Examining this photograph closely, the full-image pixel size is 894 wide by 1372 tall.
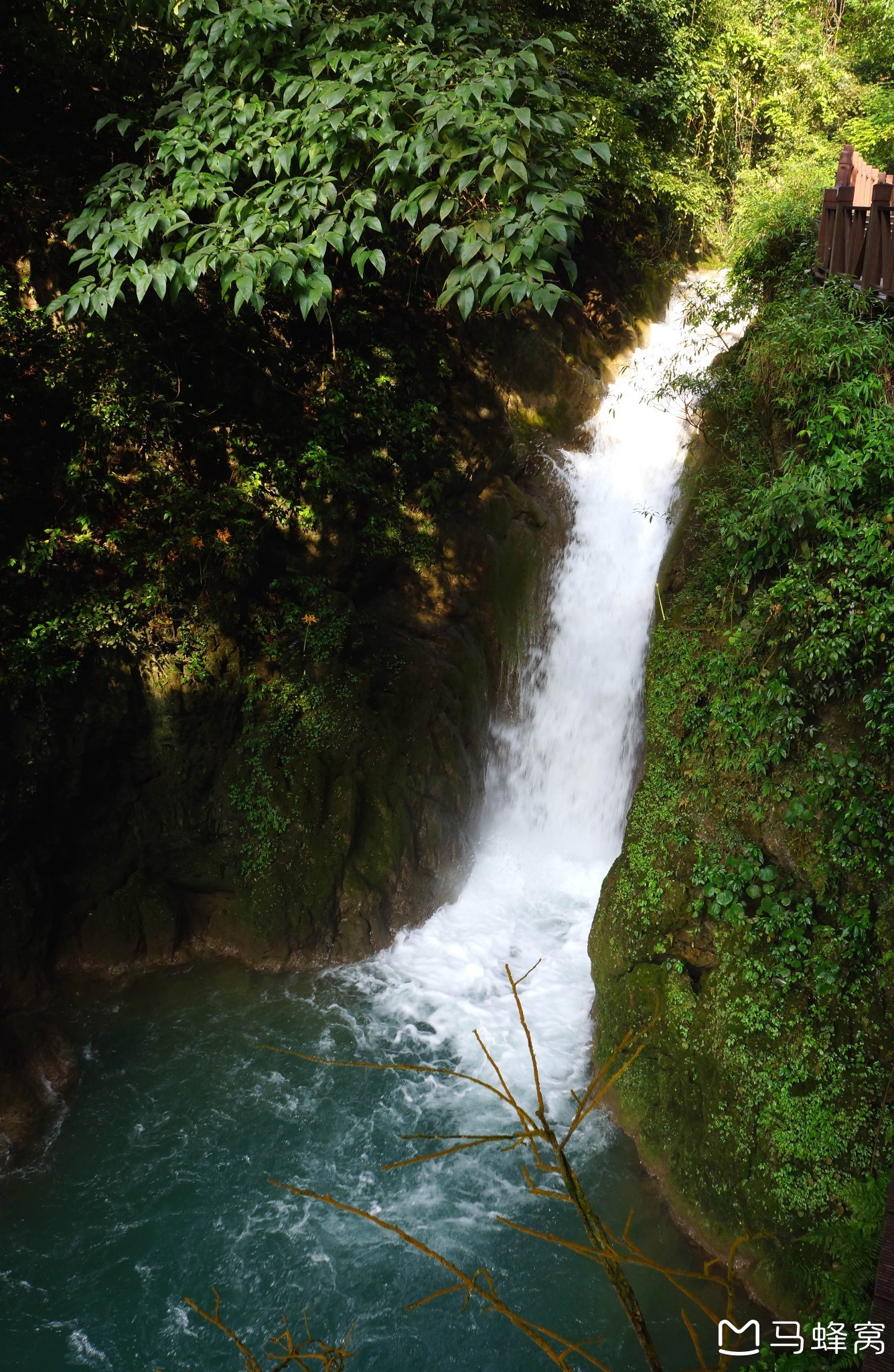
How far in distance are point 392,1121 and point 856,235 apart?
8.07 meters

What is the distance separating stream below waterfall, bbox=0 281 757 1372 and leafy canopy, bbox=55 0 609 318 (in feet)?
17.2

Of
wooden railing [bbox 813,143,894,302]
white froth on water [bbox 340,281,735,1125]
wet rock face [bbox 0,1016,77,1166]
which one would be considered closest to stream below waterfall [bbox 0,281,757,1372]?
white froth on water [bbox 340,281,735,1125]

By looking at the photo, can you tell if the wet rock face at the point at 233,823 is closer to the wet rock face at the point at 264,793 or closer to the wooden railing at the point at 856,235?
the wet rock face at the point at 264,793

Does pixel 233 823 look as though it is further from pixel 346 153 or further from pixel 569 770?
pixel 346 153

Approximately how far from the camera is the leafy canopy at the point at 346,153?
13.1ft

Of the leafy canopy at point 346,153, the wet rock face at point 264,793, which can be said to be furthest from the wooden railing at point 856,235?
the wet rock face at point 264,793

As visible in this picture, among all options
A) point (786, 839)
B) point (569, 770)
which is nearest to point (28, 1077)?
point (569, 770)

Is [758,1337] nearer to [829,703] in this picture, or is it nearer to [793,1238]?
[793,1238]

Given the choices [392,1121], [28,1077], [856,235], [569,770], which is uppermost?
[856,235]

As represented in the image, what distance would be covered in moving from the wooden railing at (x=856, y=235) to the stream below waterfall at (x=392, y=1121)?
1818 mm

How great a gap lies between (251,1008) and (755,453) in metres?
6.63

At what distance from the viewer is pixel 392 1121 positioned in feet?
21.9

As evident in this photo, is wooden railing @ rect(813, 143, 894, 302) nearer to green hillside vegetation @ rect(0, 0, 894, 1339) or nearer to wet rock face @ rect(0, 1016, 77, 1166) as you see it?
green hillside vegetation @ rect(0, 0, 894, 1339)

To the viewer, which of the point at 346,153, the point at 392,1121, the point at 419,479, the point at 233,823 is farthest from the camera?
the point at 419,479
